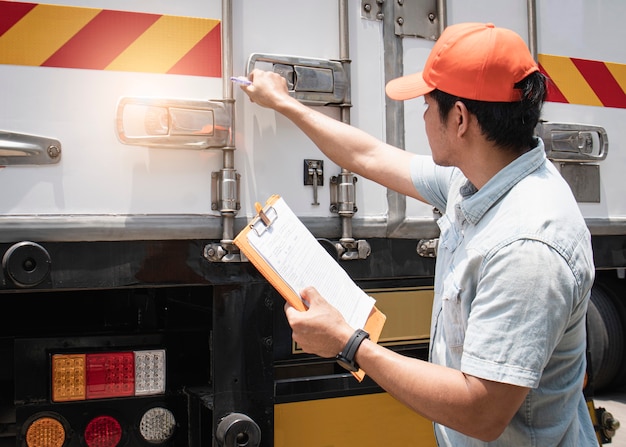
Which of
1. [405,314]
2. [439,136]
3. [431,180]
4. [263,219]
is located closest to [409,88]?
[439,136]

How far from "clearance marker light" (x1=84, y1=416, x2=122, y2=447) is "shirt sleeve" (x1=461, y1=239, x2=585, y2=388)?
4.23ft

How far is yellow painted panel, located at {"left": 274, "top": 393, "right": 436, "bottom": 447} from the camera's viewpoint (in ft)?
8.34

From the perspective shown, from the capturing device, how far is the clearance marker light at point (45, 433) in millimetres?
2377

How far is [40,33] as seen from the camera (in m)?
Answer: 2.20

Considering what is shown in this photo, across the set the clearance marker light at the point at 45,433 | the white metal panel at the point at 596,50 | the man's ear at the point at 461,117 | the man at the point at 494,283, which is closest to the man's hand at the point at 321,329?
the man at the point at 494,283

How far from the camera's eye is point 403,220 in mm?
2641

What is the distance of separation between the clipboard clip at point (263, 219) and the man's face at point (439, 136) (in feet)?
1.55

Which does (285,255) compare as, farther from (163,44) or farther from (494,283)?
(163,44)

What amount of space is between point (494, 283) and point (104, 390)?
4.46 feet

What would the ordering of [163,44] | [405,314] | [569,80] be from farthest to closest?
[569,80] < [405,314] < [163,44]

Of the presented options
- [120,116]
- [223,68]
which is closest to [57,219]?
[120,116]

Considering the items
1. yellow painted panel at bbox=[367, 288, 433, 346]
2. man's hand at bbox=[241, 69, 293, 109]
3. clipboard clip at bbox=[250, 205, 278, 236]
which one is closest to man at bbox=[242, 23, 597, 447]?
clipboard clip at bbox=[250, 205, 278, 236]

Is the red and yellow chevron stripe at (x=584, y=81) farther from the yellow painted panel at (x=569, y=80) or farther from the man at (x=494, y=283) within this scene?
the man at (x=494, y=283)

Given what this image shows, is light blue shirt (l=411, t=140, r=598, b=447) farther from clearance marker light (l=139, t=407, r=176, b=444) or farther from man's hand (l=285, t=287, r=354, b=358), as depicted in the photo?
clearance marker light (l=139, t=407, r=176, b=444)
